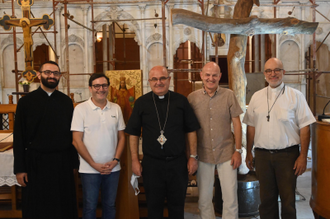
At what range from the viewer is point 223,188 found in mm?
3115

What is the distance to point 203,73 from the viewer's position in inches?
122

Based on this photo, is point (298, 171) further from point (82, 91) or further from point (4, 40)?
point (4, 40)

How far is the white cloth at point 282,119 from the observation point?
3.01m

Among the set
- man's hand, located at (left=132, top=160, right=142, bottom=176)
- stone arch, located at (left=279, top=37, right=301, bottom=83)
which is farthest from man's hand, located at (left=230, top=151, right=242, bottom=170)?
stone arch, located at (left=279, top=37, right=301, bottom=83)

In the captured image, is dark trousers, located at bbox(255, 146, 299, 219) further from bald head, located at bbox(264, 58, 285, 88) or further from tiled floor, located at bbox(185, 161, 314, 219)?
tiled floor, located at bbox(185, 161, 314, 219)

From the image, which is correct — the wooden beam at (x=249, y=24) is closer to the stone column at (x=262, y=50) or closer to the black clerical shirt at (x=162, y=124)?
the black clerical shirt at (x=162, y=124)

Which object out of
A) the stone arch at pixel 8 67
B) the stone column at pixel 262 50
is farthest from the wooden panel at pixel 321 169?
the stone arch at pixel 8 67

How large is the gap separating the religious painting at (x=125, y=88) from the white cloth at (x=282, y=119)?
1.53 meters

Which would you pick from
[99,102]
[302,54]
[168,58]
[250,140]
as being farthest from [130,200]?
[302,54]

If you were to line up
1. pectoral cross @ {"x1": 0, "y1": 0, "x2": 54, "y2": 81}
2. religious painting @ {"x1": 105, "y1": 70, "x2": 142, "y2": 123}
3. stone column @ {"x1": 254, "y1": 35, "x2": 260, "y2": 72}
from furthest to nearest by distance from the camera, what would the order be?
1. stone column @ {"x1": 254, "y1": 35, "x2": 260, "y2": 72}
2. pectoral cross @ {"x1": 0, "y1": 0, "x2": 54, "y2": 81}
3. religious painting @ {"x1": 105, "y1": 70, "x2": 142, "y2": 123}

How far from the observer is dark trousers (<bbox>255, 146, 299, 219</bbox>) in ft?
9.86

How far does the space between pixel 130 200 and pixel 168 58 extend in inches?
353

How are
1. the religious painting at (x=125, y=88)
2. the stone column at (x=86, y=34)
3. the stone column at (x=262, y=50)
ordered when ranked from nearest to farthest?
the religious painting at (x=125, y=88), the stone column at (x=86, y=34), the stone column at (x=262, y=50)

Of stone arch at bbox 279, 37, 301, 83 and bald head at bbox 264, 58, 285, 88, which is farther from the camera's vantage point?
stone arch at bbox 279, 37, 301, 83
